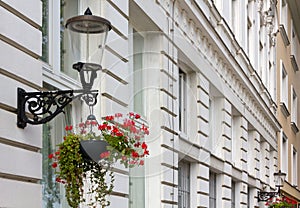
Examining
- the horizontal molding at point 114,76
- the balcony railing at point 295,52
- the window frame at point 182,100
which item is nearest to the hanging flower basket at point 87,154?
the horizontal molding at point 114,76

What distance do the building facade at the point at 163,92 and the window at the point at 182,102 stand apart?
2cm

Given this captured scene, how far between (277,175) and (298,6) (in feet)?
38.6

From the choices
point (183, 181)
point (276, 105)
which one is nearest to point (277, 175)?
point (276, 105)

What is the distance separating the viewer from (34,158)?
608 centimetres

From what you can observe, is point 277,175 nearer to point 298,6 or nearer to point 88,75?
point 298,6

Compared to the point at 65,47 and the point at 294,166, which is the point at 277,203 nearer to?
the point at 294,166

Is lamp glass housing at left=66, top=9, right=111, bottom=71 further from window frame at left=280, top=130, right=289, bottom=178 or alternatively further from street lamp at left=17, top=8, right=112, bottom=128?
window frame at left=280, top=130, right=289, bottom=178

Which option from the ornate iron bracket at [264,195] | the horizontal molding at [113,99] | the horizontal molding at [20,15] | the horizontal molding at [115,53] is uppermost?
the horizontal molding at [115,53]

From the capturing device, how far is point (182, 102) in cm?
1288

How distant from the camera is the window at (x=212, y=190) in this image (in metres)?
15.3

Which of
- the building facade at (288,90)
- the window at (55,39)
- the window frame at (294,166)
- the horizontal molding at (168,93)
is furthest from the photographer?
the window frame at (294,166)

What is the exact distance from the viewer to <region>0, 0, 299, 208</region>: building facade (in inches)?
234

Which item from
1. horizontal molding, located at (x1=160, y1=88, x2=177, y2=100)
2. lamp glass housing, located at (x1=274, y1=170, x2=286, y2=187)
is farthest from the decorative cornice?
lamp glass housing, located at (x1=274, y1=170, x2=286, y2=187)

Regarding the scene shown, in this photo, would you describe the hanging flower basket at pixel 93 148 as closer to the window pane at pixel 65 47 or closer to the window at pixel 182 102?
the window pane at pixel 65 47
